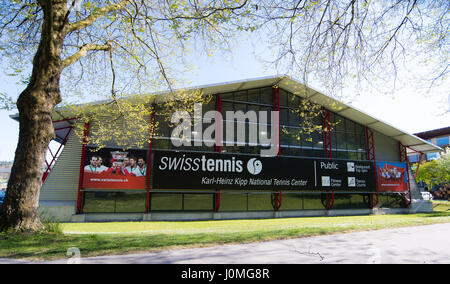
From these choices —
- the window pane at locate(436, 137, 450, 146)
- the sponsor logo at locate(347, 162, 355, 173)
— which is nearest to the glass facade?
the sponsor logo at locate(347, 162, 355, 173)

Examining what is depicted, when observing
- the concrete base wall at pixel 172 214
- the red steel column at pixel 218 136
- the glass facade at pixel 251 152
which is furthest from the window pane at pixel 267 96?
the concrete base wall at pixel 172 214

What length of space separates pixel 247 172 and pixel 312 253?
1234 centimetres

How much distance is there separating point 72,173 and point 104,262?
13425 millimetres

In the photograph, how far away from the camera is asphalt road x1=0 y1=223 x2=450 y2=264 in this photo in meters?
4.13

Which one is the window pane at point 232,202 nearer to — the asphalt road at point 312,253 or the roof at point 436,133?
the asphalt road at point 312,253

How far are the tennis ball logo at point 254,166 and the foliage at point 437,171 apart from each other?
23.8 m

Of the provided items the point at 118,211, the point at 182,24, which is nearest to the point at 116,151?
the point at 118,211

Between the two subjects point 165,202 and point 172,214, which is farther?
point 165,202

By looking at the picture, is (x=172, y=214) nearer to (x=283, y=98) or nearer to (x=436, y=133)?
(x=283, y=98)

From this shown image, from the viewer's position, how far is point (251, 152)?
18047 millimetres

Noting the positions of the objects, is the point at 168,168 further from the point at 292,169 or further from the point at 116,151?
the point at 292,169

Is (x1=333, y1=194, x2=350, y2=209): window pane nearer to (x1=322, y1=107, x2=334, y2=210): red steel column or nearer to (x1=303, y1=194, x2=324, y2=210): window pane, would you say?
(x1=322, y1=107, x2=334, y2=210): red steel column

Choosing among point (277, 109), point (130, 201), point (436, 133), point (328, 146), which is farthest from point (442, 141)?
point (130, 201)

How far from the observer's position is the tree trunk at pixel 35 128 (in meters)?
6.07
